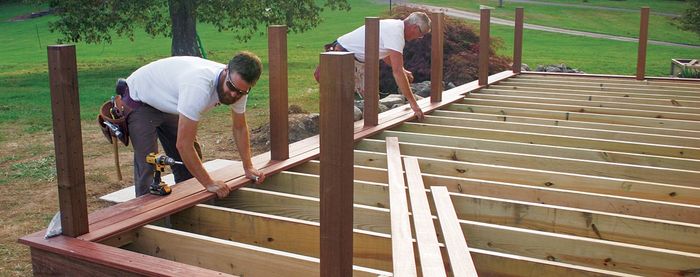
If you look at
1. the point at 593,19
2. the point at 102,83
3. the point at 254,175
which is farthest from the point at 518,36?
the point at 593,19

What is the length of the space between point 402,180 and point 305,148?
115cm

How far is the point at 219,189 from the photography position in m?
3.47

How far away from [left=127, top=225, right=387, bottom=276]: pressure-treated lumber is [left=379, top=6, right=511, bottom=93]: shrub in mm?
7744

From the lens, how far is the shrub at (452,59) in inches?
414

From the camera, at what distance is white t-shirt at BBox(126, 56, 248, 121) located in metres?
3.18

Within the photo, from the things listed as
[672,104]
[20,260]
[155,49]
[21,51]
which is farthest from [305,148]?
[21,51]

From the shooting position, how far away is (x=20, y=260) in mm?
4145

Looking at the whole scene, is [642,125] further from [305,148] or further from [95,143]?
[95,143]

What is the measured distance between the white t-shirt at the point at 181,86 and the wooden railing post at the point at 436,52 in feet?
8.98

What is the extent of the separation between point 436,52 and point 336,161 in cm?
406

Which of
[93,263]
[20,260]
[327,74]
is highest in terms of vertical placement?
[327,74]

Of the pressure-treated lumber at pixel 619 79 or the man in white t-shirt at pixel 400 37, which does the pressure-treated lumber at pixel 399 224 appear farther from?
the pressure-treated lumber at pixel 619 79

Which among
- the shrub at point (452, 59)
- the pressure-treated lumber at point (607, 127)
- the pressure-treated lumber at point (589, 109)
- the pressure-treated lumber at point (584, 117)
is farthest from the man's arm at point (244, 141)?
the shrub at point (452, 59)

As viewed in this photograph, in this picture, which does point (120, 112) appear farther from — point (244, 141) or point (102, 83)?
point (102, 83)
